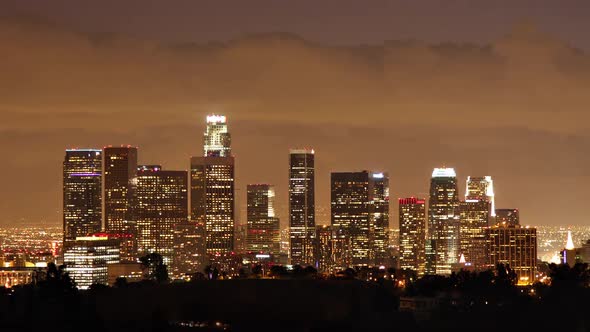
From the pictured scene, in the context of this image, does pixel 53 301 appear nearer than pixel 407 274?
Yes

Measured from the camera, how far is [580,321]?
9312 centimetres

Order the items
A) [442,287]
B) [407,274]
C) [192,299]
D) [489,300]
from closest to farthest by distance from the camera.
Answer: [192,299] < [489,300] < [442,287] < [407,274]

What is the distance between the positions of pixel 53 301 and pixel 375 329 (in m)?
21.0

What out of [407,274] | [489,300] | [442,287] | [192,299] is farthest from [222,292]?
[407,274]

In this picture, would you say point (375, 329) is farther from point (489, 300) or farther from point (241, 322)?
point (489, 300)

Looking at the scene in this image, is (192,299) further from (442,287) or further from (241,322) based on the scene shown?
(442,287)

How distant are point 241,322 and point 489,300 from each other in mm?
34449

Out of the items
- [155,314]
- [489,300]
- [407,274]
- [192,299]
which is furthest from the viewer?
[407,274]

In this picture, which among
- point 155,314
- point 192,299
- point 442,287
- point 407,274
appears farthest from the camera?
point 407,274

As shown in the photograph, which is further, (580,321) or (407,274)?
(407,274)

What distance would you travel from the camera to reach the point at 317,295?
91625 millimetres

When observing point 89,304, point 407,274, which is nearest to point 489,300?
point 89,304

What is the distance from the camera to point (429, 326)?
300 ft

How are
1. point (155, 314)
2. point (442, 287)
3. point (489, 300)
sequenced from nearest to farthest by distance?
point (155, 314) < point (489, 300) < point (442, 287)
